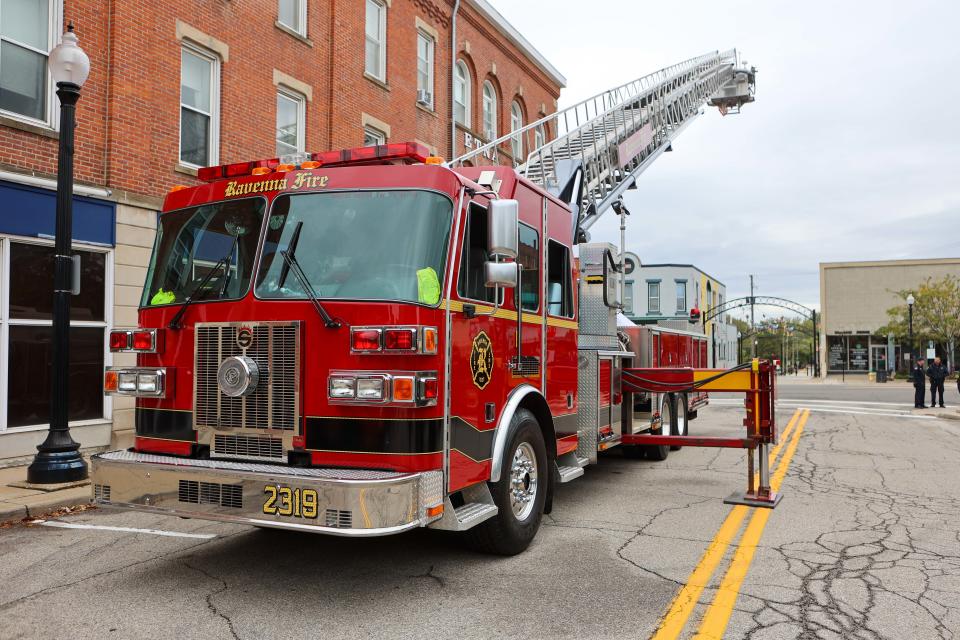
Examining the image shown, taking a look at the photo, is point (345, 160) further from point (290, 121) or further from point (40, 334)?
point (290, 121)

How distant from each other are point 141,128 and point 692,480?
30.5 ft

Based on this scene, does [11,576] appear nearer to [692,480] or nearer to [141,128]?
[692,480]

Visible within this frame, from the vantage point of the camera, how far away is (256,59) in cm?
1390

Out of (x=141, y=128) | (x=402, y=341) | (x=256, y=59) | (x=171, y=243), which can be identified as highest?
(x=256, y=59)

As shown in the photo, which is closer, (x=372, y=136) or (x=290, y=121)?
(x=290, y=121)

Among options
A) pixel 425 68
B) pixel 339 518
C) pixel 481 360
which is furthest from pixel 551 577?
pixel 425 68

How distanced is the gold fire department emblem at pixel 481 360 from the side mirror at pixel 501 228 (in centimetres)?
63

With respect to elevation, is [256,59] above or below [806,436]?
above

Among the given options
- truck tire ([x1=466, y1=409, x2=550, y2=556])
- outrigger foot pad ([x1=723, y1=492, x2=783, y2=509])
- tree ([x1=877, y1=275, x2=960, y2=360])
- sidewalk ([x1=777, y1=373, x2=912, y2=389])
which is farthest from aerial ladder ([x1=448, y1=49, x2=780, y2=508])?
tree ([x1=877, y1=275, x2=960, y2=360])

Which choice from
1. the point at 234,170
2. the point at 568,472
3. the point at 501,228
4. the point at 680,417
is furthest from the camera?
the point at 680,417

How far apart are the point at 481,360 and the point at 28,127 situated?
819cm

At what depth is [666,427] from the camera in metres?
9.98

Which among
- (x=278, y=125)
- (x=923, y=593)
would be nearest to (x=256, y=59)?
(x=278, y=125)

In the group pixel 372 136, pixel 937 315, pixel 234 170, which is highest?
pixel 372 136
